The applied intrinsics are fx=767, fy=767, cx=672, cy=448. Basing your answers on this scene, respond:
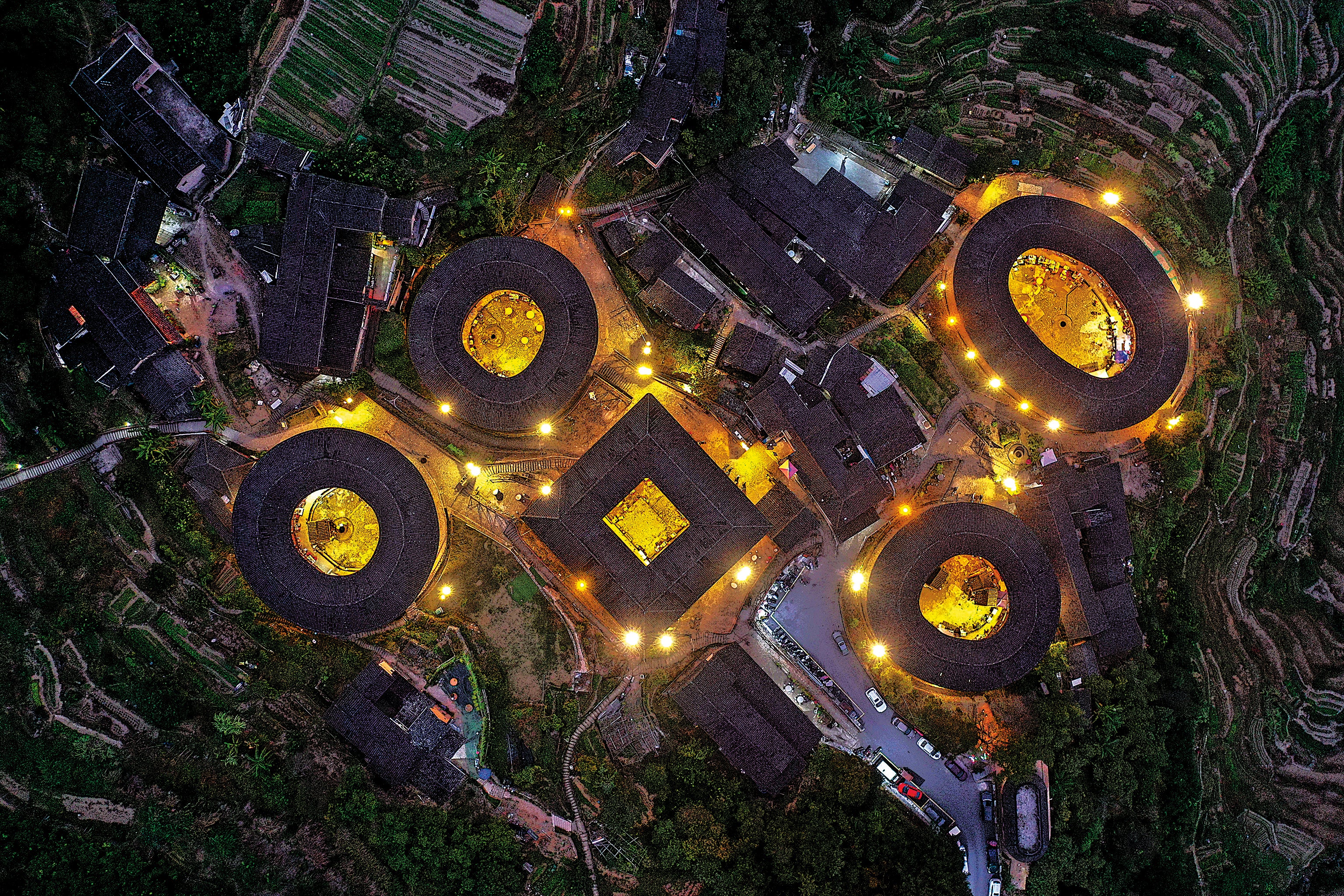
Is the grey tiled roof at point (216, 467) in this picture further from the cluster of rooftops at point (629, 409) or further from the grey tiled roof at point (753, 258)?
the grey tiled roof at point (753, 258)

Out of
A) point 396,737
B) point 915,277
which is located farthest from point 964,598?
point 396,737

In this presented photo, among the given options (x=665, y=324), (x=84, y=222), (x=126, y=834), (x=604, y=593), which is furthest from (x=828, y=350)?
(x=126, y=834)

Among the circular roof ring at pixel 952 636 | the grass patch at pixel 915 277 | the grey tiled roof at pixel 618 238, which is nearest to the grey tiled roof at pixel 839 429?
the circular roof ring at pixel 952 636

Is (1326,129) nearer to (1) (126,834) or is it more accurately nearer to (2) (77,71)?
(2) (77,71)

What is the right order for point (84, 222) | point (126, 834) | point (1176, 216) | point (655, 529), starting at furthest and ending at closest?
point (1176, 216) → point (655, 529) → point (84, 222) → point (126, 834)

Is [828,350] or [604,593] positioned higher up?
[828,350]

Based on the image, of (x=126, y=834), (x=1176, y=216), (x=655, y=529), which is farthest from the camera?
(x=1176, y=216)
